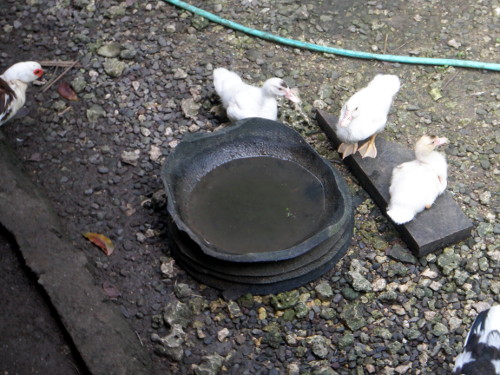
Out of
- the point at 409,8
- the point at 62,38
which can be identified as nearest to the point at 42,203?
the point at 62,38

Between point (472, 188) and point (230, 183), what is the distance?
166 centimetres

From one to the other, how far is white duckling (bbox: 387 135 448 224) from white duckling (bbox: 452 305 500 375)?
846 millimetres

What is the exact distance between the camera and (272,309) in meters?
3.97

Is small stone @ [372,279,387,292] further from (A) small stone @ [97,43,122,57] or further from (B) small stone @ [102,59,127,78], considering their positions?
(A) small stone @ [97,43,122,57]

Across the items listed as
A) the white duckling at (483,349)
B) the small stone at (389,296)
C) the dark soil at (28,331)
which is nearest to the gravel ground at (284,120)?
the small stone at (389,296)

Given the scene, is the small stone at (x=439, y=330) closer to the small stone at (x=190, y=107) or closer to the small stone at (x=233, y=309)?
the small stone at (x=233, y=309)

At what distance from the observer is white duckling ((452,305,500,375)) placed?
326 centimetres

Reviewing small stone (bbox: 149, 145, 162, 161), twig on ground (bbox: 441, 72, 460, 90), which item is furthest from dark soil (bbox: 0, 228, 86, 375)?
twig on ground (bbox: 441, 72, 460, 90)

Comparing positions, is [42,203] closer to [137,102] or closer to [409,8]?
[137,102]

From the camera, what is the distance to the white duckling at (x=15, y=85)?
465 cm

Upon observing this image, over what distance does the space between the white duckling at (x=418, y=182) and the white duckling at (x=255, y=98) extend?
898 millimetres

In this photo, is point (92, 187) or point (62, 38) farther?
point (62, 38)

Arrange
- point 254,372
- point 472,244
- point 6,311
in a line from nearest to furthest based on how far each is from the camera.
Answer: point 6,311 < point 254,372 < point 472,244

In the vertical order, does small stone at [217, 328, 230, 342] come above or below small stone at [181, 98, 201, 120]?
below
